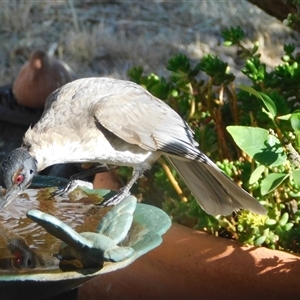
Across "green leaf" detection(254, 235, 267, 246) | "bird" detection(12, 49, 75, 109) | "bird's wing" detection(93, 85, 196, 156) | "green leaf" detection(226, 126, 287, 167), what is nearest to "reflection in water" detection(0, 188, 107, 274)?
"bird's wing" detection(93, 85, 196, 156)

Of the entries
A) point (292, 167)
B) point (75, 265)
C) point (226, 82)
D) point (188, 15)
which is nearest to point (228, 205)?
point (292, 167)

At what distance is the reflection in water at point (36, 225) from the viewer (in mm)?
2738

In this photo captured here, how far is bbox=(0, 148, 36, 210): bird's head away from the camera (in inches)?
125

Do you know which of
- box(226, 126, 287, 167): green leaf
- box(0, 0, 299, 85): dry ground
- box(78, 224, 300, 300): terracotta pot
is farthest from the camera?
box(0, 0, 299, 85): dry ground

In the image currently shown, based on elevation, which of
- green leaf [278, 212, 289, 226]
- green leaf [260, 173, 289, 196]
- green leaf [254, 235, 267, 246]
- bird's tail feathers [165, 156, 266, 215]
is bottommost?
green leaf [254, 235, 267, 246]

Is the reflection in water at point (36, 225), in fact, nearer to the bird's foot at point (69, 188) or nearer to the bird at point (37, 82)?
the bird's foot at point (69, 188)

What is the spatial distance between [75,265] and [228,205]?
4.32ft

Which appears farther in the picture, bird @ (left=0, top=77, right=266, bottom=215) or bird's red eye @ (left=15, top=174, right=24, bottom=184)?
bird @ (left=0, top=77, right=266, bottom=215)

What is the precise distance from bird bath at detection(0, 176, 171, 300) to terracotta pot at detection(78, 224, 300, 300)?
2.05ft

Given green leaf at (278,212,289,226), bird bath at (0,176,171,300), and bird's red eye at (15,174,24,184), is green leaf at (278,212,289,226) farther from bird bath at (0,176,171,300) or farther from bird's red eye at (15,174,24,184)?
bird's red eye at (15,174,24,184)

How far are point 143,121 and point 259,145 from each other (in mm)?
984

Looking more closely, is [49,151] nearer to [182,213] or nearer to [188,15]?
[182,213]

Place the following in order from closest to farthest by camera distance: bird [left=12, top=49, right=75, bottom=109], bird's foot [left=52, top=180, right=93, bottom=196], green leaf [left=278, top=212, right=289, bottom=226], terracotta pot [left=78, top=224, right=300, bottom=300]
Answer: bird's foot [left=52, top=180, right=93, bottom=196], terracotta pot [left=78, top=224, right=300, bottom=300], green leaf [left=278, top=212, right=289, bottom=226], bird [left=12, top=49, right=75, bottom=109]

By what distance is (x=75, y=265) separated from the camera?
2578 millimetres
